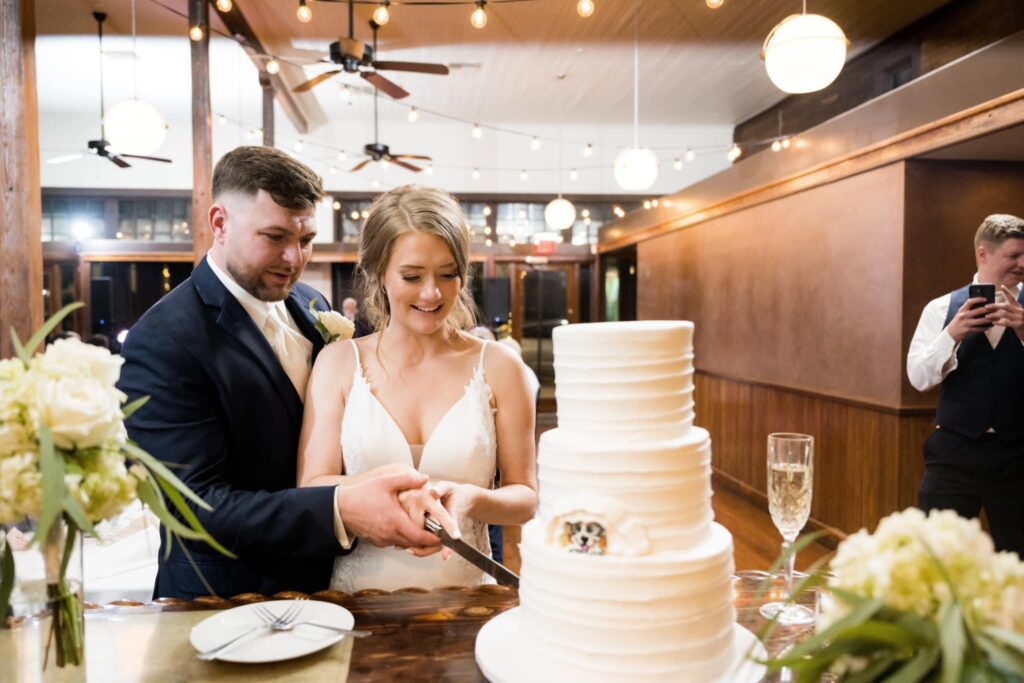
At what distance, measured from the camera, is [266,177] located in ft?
6.45

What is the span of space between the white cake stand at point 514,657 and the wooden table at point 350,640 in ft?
0.11

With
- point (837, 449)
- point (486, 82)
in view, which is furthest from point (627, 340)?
point (486, 82)

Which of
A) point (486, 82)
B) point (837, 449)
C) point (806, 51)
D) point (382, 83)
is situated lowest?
point (837, 449)

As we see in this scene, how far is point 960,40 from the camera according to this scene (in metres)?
6.85

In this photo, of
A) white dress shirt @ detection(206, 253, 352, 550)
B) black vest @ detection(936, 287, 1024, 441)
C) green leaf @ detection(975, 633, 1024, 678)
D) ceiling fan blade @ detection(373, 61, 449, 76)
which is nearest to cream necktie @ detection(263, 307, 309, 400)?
white dress shirt @ detection(206, 253, 352, 550)

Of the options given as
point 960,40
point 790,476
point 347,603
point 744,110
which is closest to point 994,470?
point 790,476

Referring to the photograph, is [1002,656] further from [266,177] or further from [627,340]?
[266,177]

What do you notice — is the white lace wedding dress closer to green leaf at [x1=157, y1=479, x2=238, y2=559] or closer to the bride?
the bride

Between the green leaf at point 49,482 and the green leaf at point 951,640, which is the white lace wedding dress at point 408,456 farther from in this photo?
the green leaf at point 951,640

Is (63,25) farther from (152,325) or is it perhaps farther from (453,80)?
(152,325)

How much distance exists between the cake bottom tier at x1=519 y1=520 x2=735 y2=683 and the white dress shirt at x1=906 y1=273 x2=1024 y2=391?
3.32 m

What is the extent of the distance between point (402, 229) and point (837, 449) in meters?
4.67

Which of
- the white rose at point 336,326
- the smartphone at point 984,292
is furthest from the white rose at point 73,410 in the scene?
the smartphone at point 984,292

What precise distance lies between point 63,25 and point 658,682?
871 centimetres
